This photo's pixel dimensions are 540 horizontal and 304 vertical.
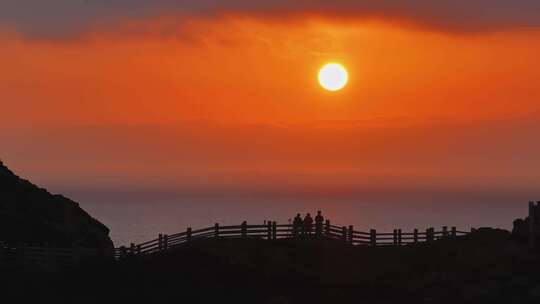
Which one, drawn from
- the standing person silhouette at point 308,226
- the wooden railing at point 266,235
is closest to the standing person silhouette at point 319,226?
the wooden railing at point 266,235

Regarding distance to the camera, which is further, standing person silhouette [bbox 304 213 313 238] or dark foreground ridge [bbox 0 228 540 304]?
standing person silhouette [bbox 304 213 313 238]

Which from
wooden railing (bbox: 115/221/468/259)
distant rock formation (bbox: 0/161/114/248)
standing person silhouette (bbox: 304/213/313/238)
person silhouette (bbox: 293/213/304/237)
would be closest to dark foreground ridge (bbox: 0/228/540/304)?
wooden railing (bbox: 115/221/468/259)

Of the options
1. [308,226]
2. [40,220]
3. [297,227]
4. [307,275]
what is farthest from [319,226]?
[40,220]

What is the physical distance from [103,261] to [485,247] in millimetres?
18721

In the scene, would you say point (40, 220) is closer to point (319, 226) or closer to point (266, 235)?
A: point (266, 235)

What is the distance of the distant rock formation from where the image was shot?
69.9 metres

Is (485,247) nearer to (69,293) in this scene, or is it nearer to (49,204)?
(69,293)

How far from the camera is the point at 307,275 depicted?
201 feet

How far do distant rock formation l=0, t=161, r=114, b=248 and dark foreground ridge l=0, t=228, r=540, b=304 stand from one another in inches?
290

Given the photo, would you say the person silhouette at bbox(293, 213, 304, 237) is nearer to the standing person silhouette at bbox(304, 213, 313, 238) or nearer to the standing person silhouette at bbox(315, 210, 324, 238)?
the standing person silhouette at bbox(304, 213, 313, 238)

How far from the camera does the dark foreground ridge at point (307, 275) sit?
58.3 meters

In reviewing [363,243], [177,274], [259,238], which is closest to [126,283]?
[177,274]

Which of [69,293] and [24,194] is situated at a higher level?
[24,194]

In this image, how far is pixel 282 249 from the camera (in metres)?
64.1
